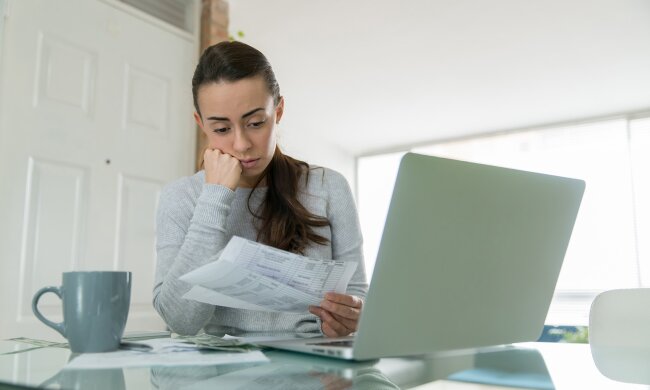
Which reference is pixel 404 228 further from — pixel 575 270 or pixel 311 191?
pixel 575 270

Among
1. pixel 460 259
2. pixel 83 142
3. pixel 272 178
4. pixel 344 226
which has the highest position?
pixel 83 142

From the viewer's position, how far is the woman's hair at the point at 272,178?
4.15 feet

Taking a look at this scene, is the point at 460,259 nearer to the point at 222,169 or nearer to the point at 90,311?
the point at 90,311

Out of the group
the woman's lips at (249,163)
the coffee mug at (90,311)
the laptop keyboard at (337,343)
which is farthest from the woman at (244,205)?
the coffee mug at (90,311)

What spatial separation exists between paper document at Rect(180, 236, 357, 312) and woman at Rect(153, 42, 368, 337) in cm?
8

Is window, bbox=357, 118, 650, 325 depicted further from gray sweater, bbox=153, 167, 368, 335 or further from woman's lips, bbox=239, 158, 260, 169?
woman's lips, bbox=239, 158, 260, 169

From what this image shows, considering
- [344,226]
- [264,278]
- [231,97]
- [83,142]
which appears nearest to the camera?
[264,278]

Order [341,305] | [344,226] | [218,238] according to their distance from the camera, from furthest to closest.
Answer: [344,226] → [218,238] → [341,305]

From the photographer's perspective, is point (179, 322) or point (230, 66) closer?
point (179, 322)

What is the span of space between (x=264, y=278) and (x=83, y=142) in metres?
2.23

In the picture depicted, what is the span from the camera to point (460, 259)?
70 centimetres

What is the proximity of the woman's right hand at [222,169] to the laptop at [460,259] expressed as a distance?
1.57 feet

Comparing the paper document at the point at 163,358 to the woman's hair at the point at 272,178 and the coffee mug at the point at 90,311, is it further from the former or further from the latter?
the woman's hair at the point at 272,178

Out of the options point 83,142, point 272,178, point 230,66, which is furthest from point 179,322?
point 83,142
